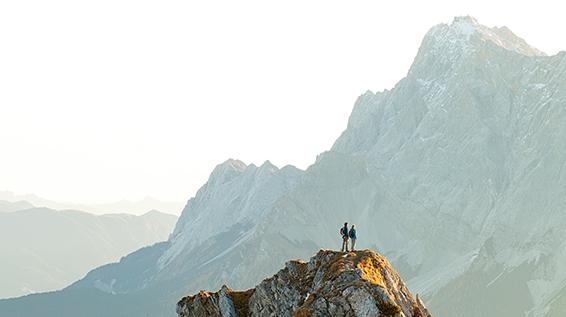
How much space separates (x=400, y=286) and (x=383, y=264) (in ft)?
8.06

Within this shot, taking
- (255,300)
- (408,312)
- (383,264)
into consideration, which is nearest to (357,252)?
(383,264)

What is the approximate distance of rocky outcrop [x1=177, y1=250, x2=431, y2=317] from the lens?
4875 centimetres

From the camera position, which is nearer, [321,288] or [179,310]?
[321,288]

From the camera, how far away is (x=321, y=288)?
51.7m

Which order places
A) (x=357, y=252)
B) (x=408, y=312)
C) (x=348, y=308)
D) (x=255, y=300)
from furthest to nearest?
(x=255, y=300)
(x=357, y=252)
(x=408, y=312)
(x=348, y=308)

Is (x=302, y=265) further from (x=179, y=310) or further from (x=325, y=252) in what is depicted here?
(x=179, y=310)

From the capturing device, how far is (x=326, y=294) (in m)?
50.2

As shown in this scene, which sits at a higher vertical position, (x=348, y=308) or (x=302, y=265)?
(x=302, y=265)

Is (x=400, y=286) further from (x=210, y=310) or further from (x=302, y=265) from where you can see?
(x=210, y=310)

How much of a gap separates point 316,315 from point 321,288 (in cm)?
295

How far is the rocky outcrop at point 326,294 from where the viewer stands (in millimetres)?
48750

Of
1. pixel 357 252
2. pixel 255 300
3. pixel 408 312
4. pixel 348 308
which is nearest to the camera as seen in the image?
pixel 348 308

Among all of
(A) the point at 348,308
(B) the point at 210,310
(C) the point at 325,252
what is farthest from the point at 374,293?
(B) the point at 210,310

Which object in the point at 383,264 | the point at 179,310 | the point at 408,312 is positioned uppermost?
the point at 179,310
